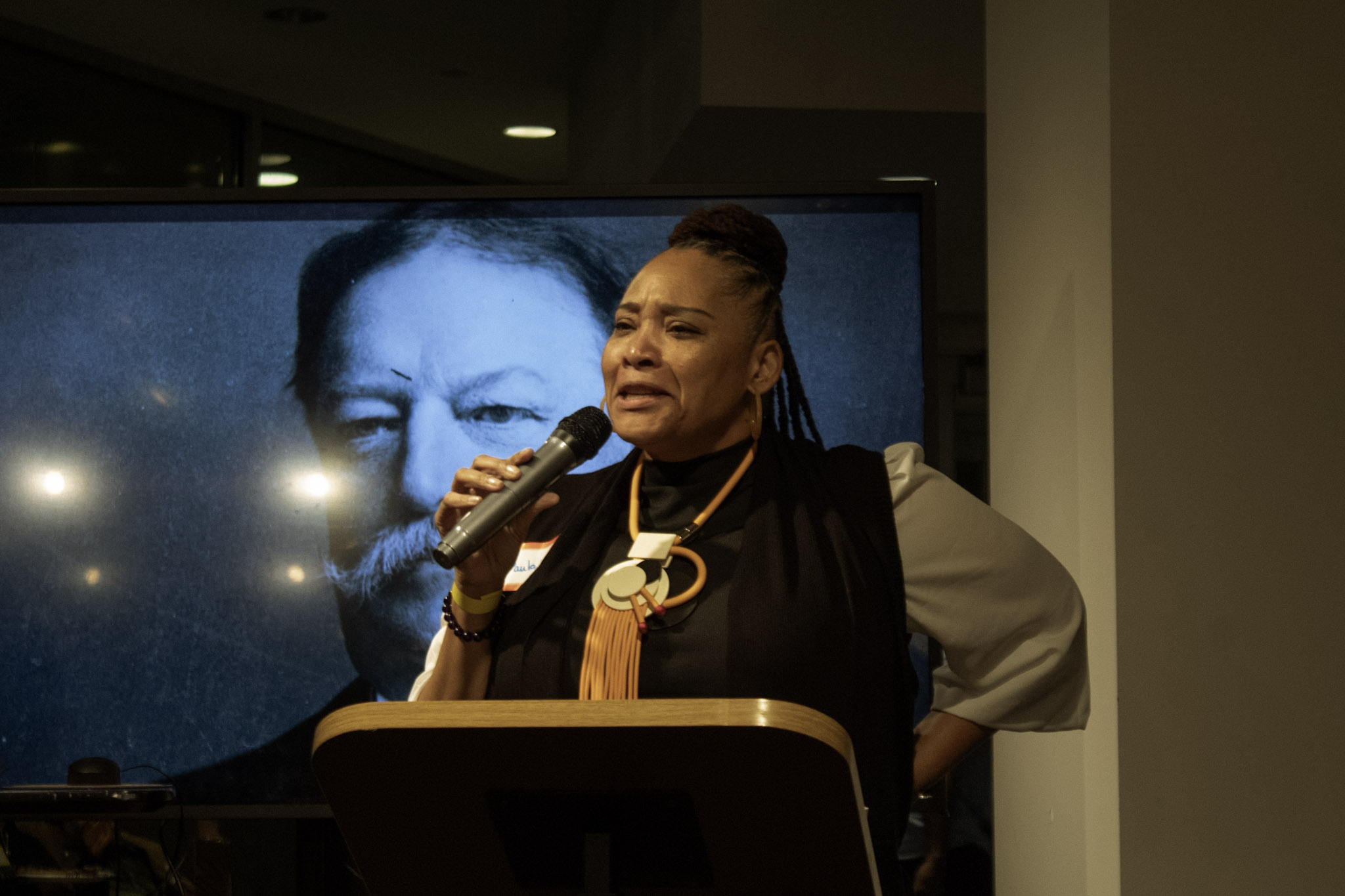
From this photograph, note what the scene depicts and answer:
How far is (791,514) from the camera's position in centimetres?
159

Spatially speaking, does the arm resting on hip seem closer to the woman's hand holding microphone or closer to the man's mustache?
the woman's hand holding microphone

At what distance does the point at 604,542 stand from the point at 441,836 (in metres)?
0.66

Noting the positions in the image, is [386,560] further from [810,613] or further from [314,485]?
[810,613]

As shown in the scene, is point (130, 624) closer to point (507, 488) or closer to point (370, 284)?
Answer: point (370, 284)

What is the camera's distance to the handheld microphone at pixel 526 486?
4.41ft

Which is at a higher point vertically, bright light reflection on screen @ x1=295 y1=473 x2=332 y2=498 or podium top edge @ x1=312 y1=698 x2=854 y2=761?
bright light reflection on screen @ x1=295 y1=473 x2=332 y2=498

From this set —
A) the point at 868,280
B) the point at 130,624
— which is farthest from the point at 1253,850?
the point at 130,624

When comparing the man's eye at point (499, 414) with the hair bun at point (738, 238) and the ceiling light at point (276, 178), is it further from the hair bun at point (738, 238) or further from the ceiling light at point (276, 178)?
the ceiling light at point (276, 178)

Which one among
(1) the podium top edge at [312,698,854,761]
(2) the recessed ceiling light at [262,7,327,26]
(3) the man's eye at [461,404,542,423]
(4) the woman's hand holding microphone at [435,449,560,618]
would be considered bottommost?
(1) the podium top edge at [312,698,854,761]

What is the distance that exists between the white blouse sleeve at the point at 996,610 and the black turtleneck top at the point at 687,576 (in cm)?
20

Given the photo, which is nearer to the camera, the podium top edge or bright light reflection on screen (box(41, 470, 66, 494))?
the podium top edge

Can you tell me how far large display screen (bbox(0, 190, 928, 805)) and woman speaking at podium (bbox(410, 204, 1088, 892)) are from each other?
2.73 feet

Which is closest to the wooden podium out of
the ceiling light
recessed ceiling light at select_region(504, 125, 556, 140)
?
the ceiling light

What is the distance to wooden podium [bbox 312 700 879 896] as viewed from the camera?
881mm
